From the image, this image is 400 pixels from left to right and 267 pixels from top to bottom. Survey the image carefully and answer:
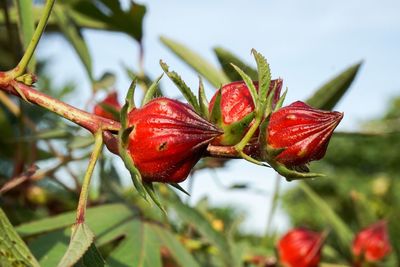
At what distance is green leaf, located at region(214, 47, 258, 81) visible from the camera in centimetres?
96

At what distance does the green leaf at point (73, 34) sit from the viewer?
1.16m

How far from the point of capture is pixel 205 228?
Answer: 1.07 metres

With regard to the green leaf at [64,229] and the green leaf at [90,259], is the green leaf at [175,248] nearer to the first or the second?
the green leaf at [64,229]

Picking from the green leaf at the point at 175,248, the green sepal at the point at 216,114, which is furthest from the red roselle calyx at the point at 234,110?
the green leaf at the point at 175,248

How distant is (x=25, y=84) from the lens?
0.62 meters

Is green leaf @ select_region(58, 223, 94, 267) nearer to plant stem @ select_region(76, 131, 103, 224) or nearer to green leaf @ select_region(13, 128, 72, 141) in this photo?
plant stem @ select_region(76, 131, 103, 224)

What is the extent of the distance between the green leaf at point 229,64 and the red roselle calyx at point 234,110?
0.29 meters

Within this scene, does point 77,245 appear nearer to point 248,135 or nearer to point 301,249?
point 248,135

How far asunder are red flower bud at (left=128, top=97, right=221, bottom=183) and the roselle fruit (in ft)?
2.87

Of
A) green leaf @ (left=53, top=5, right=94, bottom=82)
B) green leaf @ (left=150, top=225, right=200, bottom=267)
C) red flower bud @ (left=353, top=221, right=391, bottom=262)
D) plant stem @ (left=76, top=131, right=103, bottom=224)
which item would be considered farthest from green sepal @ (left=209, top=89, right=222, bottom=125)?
red flower bud @ (left=353, top=221, right=391, bottom=262)

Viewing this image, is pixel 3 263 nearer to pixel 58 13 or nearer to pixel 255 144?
pixel 255 144

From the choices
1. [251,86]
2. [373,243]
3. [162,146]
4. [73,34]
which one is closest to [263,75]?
[251,86]

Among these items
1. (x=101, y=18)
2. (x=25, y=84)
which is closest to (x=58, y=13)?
(x=101, y=18)

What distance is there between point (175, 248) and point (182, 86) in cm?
47
